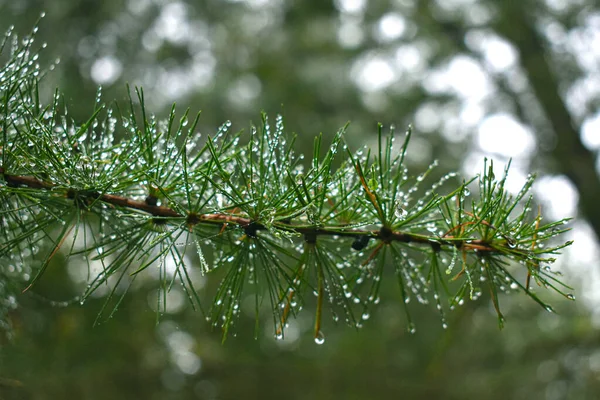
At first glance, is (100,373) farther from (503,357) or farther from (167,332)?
(503,357)

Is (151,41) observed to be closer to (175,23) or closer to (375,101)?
(175,23)

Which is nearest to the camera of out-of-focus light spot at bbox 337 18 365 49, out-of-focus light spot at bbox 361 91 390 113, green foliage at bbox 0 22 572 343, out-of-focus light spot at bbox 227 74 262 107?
Result: green foliage at bbox 0 22 572 343

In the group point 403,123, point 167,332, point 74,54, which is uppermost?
point 403,123

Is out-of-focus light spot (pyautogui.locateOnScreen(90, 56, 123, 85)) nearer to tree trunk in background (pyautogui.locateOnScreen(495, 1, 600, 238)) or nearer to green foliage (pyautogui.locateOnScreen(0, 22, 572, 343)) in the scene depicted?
green foliage (pyautogui.locateOnScreen(0, 22, 572, 343))

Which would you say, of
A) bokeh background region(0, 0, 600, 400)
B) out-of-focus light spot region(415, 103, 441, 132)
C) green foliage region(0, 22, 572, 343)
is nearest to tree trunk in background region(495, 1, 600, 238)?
bokeh background region(0, 0, 600, 400)

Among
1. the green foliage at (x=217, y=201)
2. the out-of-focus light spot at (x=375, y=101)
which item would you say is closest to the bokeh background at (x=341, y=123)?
the out-of-focus light spot at (x=375, y=101)

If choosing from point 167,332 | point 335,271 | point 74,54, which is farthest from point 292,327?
point 335,271

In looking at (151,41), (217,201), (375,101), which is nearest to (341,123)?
(375,101)
